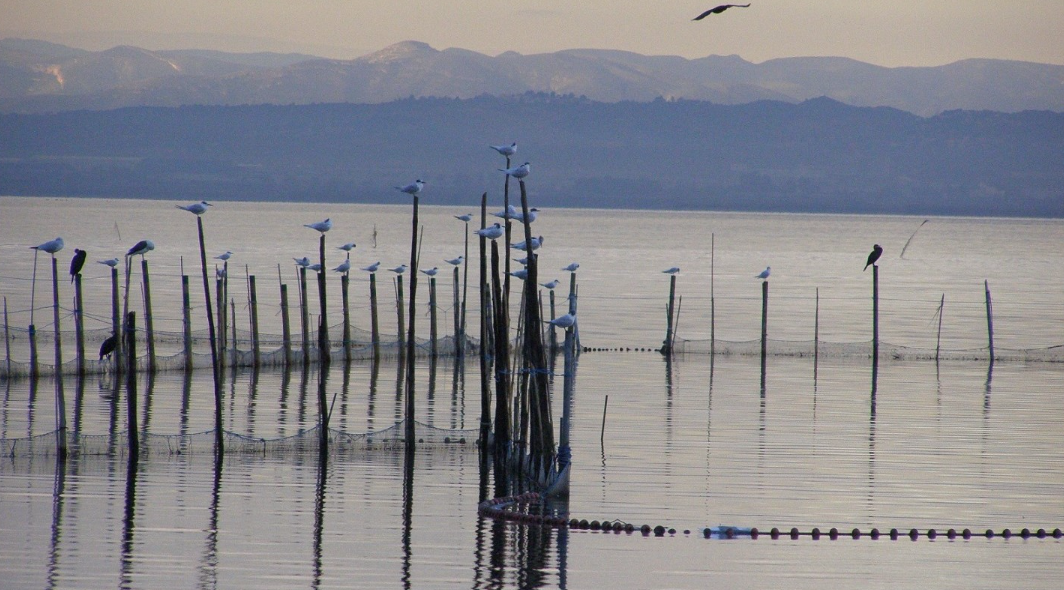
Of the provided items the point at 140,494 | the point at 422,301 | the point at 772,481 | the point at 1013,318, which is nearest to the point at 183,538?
the point at 140,494

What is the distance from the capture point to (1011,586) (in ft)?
51.0

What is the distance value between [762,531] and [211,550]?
647cm

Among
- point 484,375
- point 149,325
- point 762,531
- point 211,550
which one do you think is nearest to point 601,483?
point 484,375

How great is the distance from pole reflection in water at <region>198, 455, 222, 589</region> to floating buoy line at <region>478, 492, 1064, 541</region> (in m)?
3.33

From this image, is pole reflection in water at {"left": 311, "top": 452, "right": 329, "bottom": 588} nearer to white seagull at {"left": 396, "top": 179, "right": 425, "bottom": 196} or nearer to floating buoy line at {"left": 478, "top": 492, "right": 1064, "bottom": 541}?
floating buoy line at {"left": 478, "top": 492, "right": 1064, "bottom": 541}

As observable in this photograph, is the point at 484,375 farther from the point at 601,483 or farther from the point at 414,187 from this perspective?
the point at 414,187

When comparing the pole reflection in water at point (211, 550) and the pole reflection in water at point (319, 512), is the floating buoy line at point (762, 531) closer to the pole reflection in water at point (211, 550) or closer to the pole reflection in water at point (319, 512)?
the pole reflection in water at point (319, 512)

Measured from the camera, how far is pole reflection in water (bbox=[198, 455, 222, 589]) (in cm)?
1463

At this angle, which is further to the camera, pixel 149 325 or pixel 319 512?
pixel 149 325

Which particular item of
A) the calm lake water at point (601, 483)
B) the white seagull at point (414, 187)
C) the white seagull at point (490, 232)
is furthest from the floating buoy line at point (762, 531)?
the white seagull at point (414, 187)

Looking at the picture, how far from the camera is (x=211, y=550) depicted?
15883 millimetres

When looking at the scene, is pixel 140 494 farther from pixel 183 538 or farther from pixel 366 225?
pixel 366 225

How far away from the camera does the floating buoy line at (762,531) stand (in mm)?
17281

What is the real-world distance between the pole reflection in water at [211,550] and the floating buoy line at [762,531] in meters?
3.33
